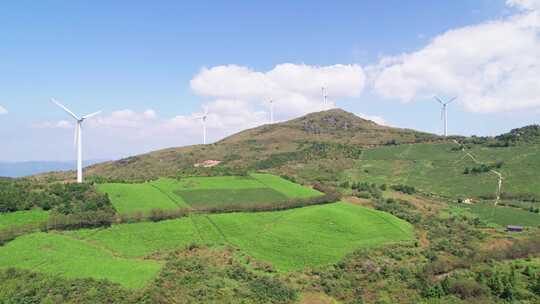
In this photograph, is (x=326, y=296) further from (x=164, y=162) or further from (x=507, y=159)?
(x=164, y=162)

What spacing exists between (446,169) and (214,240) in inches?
3359

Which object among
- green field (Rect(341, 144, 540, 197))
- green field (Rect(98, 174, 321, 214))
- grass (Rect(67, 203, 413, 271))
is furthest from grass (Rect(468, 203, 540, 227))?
green field (Rect(98, 174, 321, 214))

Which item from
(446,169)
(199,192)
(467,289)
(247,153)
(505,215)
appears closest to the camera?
(467,289)

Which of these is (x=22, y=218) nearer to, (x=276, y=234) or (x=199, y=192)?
(x=199, y=192)

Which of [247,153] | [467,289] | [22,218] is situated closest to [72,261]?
[22,218]

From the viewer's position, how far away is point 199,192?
84000mm

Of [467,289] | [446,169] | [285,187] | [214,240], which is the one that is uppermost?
[446,169]

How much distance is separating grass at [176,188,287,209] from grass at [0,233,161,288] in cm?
2302

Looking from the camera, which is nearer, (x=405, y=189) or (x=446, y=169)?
(x=405, y=189)

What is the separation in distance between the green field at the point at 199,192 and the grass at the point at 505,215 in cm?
3394

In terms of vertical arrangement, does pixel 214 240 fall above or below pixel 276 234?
below

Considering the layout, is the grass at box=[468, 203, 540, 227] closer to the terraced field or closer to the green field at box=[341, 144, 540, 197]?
the green field at box=[341, 144, 540, 197]

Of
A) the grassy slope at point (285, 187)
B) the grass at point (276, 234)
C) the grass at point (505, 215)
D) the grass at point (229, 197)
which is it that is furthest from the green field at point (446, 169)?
the grass at point (276, 234)

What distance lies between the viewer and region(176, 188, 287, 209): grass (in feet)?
252
